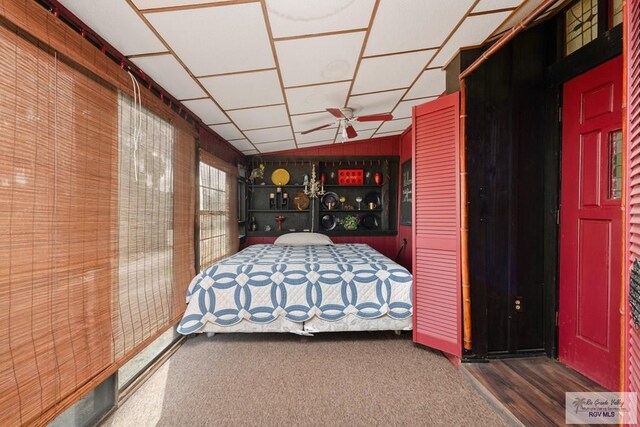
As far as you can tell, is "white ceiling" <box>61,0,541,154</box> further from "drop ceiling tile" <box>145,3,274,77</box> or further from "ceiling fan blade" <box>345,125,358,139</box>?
"ceiling fan blade" <box>345,125,358,139</box>

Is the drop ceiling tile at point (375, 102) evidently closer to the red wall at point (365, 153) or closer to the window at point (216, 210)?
the red wall at point (365, 153)

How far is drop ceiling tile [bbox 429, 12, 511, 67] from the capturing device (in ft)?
5.88

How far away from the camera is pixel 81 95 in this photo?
150cm

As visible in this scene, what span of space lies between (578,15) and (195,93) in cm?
295

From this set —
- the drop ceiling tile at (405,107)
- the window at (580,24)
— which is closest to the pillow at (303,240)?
the drop ceiling tile at (405,107)

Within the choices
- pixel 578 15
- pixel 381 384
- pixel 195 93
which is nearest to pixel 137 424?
pixel 381 384

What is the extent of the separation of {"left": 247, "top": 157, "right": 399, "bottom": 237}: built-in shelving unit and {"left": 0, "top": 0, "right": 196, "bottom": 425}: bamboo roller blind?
2.73 m

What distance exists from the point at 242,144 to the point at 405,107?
2.30 metres

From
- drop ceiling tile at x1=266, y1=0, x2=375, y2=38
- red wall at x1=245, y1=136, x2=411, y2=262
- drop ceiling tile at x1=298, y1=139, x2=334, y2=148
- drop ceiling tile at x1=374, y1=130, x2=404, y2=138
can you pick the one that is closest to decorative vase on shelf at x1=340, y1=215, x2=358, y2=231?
red wall at x1=245, y1=136, x2=411, y2=262

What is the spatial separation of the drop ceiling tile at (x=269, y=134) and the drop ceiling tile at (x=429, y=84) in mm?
1534

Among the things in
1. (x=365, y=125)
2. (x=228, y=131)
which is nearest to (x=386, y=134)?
(x=365, y=125)

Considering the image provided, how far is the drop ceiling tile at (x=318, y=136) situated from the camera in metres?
3.94

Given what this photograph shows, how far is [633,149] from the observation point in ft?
3.14

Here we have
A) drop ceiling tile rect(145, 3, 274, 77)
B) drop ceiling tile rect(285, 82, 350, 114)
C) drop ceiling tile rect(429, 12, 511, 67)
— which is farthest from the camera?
drop ceiling tile rect(285, 82, 350, 114)
